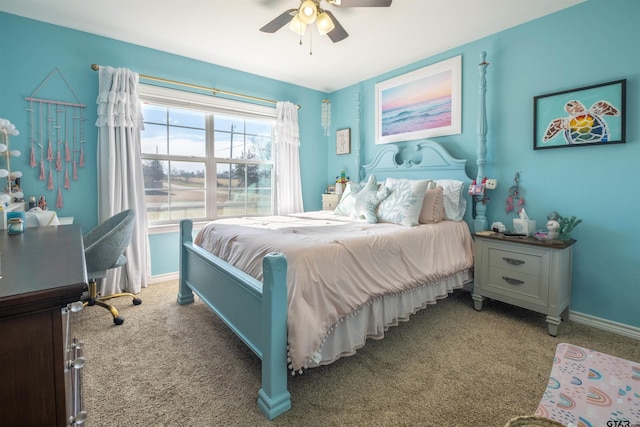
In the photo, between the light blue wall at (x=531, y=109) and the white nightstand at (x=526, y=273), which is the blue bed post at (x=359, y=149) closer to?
the light blue wall at (x=531, y=109)

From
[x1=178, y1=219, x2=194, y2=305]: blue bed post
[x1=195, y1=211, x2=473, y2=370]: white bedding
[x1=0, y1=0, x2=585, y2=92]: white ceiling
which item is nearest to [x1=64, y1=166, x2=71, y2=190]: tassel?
[x1=178, y1=219, x2=194, y2=305]: blue bed post

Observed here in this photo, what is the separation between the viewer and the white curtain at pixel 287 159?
13.7ft

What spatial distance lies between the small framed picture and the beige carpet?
2.60 m

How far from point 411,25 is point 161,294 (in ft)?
11.5

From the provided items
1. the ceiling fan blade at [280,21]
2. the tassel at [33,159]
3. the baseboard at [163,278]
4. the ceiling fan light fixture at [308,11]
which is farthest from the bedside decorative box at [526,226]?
the tassel at [33,159]

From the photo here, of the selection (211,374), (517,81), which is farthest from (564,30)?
(211,374)

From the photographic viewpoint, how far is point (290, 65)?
376 centimetres

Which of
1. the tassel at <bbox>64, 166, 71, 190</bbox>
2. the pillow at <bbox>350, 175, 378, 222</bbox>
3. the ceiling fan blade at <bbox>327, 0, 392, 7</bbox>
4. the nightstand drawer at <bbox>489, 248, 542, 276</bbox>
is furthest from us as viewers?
the pillow at <bbox>350, 175, 378, 222</bbox>

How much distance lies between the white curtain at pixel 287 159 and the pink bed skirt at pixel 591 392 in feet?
11.6

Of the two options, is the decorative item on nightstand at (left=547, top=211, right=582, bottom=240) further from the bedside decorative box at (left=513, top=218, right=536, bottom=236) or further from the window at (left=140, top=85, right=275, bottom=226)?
the window at (left=140, top=85, right=275, bottom=226)

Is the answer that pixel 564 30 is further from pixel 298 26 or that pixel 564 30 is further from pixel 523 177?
pixel 298 26

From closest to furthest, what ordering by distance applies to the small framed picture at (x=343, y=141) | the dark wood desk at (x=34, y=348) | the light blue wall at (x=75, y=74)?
the dark wood desk at (x=34, y=348)
the light blue wall at (x=75, y=74)
the small framed picture at (x=343, y=141)

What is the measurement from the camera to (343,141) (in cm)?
447

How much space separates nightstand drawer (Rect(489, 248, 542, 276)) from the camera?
7.68ft
